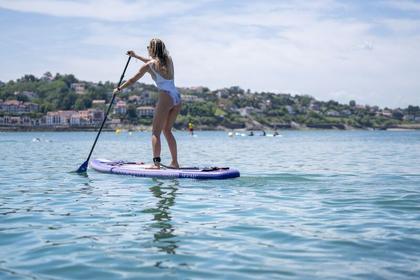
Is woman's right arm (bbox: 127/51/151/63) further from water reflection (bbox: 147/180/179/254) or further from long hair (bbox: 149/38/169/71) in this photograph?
water reflection (bbox: 147/180/179/254)

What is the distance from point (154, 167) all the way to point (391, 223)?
276 inches

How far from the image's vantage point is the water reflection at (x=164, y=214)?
621cm

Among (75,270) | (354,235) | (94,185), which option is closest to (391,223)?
(354,235)

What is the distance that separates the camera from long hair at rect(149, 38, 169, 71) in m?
12.7

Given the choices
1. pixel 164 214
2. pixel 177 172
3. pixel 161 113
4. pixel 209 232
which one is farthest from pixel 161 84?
pixel 209 232

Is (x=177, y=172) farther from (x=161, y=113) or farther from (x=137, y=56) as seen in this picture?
(x=137, y=56)

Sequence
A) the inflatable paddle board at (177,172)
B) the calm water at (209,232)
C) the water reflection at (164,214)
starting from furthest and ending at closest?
the inflatable paddle board at (177,172) < the water reflection at (164,214) < the calm water at (209,232)

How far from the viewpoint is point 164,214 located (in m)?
8.16

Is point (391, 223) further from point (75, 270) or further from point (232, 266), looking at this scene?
point (75, 270)

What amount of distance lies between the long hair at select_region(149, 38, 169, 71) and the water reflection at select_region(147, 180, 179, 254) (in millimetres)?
2670

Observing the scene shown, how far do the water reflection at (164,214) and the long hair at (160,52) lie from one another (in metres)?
2.67

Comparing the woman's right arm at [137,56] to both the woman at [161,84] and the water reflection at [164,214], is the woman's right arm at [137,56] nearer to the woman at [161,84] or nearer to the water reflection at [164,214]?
the woman at [161,84]

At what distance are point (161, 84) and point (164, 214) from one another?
17.2ft

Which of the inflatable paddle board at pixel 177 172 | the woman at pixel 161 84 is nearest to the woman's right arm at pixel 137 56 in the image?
the woman at pixel 161 84
